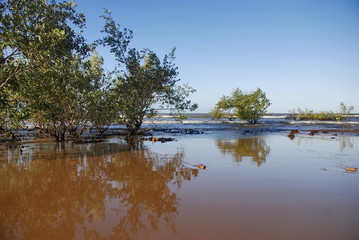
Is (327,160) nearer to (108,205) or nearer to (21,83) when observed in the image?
(108,205)

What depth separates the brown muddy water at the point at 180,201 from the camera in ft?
10.8

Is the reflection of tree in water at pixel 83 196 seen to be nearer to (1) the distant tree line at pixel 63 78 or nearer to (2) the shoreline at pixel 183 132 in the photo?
(1) the distant tree line at pixel 63 78

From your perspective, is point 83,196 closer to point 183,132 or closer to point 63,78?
point 63,78

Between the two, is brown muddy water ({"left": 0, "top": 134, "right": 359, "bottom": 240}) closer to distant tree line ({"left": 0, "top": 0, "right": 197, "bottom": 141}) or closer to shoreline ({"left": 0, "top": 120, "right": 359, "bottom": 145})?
distant tree line ({"left": 0, "top": 0, "right": 197, "bottom": 141})

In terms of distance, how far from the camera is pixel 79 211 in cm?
401

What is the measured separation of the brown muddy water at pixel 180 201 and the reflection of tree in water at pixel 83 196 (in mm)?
17

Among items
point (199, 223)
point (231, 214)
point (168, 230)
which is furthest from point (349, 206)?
point (168, 230)

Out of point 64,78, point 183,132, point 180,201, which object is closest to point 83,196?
point 180,201

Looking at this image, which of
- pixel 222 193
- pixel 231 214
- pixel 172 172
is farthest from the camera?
pixel 172 172

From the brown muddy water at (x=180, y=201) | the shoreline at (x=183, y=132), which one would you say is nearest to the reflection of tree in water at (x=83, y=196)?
the brown muddy water at (x=180, y=201)

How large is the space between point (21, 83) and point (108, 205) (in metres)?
8.58

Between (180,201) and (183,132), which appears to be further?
(183,132)

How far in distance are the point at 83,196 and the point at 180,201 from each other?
2119 mm

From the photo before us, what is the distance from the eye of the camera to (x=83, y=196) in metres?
4.74
